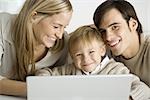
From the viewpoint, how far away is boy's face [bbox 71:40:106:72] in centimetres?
103

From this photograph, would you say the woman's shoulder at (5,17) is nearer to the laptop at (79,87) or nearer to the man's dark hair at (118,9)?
the man's dark hair at (118,9)

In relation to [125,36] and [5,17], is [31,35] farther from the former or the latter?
[125,36]

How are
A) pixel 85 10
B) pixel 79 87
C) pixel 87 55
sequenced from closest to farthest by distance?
pixel 79 87 → pixel 87 55 → pixel 85 10

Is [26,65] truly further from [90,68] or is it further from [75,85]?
[75,85]

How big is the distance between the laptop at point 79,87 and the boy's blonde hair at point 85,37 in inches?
12.2

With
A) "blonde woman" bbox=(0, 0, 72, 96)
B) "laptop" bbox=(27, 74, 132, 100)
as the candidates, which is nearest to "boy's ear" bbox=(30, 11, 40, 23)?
"blonde woman" bbox=(0, 0, 72, 96)

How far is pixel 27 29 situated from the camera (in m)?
1.09

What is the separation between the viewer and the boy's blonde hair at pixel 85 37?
1038 mm

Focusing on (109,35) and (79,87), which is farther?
(109,35)

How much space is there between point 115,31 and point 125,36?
4cm

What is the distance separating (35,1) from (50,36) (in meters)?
0.14

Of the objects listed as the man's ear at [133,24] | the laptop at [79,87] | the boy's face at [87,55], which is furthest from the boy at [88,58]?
the laptop at [79,87]

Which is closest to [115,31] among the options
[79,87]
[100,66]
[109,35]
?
[109,35]

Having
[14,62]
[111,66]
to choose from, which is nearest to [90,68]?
[111,66]
